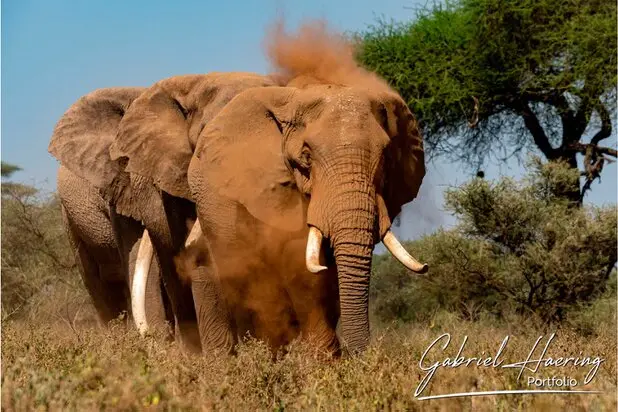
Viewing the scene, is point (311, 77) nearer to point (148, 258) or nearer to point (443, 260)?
point (148, 258)

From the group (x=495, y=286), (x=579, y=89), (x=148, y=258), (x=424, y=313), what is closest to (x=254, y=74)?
(x=148, y=258)

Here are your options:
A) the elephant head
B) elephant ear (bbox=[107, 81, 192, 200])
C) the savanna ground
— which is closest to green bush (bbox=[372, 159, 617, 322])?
the savanna ground

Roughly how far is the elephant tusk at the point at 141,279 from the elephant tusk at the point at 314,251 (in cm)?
324

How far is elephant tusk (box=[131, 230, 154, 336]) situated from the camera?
1022 centimetres

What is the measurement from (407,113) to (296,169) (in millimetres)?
1139

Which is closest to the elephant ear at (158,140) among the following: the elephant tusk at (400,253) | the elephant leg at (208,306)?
the elephant leg at (208,306)

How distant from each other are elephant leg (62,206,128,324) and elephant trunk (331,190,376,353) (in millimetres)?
5687

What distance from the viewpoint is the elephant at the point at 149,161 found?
932cm

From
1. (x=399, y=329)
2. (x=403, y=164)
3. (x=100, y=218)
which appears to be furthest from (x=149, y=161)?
(x=399, y=329)

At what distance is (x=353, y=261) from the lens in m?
7.27

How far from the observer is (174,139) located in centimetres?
953

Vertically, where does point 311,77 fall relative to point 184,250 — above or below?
above

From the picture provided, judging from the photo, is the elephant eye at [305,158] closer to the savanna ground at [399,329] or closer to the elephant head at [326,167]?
the elephant head at [326,167]

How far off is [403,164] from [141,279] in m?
3.14
